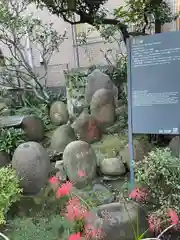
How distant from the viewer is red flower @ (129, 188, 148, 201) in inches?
117

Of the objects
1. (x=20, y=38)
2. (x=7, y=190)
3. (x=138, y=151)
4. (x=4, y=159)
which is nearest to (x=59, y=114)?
(x=4, y=159)

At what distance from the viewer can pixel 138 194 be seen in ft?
9.76

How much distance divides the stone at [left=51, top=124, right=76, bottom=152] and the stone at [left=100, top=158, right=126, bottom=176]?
95cm

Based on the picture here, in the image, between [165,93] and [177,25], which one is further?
[177,25]

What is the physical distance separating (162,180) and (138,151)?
121 centimetres

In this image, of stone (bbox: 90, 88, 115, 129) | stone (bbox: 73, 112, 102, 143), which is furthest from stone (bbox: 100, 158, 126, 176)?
stone (bbox: 90, 88, 115, 129)

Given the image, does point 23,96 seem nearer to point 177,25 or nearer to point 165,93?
point 177,25

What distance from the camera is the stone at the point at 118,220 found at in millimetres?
2910

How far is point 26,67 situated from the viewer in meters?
7.19

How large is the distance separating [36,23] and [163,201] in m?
5.46

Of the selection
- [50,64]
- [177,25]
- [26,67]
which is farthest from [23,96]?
[177,25]

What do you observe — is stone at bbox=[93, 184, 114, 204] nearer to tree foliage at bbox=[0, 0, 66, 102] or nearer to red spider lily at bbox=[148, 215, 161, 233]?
red spider lily at bbox=[148, 215, 161, 233]

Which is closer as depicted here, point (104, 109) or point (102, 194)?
point (102, 194)

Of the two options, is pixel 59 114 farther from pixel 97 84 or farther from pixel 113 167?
pixel 113 167
